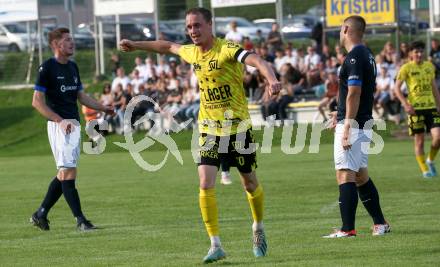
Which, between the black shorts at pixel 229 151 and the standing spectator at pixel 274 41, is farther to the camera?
the standing spectator at pixel 274 41

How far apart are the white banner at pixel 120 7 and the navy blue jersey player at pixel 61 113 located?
25737mm

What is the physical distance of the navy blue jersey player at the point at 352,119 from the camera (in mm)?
10180

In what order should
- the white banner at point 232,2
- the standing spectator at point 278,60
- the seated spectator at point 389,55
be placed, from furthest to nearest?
1. the white banner at point 232,2
2. the standing spectator at point 278,60
3. the seated spectator at point 389,55

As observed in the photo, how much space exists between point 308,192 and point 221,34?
2372 centimetres

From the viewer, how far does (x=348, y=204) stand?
34.0ft

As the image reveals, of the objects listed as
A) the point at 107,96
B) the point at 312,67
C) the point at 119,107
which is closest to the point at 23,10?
the point at 107,96

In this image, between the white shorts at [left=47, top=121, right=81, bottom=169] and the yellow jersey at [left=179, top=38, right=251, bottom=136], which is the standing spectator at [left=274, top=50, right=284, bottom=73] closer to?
the white shorts at [left=47, top=121, right=81, bottom=169]

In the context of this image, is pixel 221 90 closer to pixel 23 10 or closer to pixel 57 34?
pixel 57 34

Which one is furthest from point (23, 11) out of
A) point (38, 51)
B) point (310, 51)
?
point (310, 51)

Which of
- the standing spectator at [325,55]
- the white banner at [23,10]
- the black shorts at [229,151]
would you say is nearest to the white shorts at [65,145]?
the black shorts at [229,151]

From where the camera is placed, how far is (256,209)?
31.6 ft

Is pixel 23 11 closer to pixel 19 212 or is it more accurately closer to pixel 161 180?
pixel 161 180

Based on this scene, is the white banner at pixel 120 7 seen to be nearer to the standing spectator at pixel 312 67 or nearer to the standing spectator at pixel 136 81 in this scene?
the standing spectator at pixel 136 81

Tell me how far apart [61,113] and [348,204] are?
385cm
